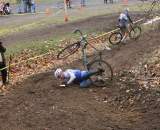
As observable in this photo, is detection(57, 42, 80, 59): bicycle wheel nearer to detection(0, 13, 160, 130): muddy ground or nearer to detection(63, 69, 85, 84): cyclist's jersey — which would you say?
detection(0, 13, 160, 130): muddy ground

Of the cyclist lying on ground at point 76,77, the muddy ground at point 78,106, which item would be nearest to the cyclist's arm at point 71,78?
the cyclist lying on ground at point 76,77

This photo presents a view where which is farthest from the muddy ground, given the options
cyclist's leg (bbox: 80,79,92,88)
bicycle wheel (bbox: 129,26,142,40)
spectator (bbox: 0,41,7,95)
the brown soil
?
the brown soil

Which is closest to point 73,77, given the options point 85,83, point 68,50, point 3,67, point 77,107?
point 85,83

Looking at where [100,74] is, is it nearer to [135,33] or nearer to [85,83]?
[85,83]

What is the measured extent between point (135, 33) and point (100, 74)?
30.9ft

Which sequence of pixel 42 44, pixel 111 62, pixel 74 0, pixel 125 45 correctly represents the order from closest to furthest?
pixel 111 62, pixel 125 45, pixel 42 44, pixel 74 0

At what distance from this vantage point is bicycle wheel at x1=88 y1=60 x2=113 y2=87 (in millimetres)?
17266

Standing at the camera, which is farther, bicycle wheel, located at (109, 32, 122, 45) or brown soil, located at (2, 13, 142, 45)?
brown soil, located at (2, 13, 142, 45)

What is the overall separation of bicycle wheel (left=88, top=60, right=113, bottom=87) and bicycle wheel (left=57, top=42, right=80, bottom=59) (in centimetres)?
364

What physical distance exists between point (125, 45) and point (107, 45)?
0.89 metres

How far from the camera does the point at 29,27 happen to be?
34.8m

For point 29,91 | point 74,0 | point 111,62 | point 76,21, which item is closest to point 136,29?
point 111,62

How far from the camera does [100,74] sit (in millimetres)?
17406

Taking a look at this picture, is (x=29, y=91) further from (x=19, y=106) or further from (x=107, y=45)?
(x=107, y=45)
